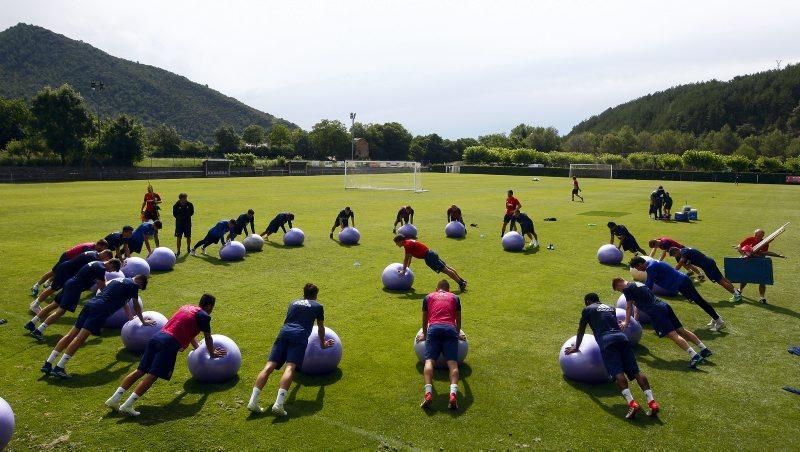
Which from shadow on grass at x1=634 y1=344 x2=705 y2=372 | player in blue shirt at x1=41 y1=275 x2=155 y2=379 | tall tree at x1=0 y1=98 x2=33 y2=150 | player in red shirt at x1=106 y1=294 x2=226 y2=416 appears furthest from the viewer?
tall tree at x1=0 y1=98 x2=33 y2=150

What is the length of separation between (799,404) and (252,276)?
45.9 ft

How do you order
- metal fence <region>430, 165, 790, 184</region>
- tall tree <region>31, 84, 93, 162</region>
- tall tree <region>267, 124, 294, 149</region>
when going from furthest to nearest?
tall tree <region>267, 124, 294, 149</region>, metal fence <region>430, 165, 790, 184</region>, tall tree <region>31, 84, 93, 162</region>

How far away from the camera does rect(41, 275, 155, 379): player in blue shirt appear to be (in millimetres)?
9859

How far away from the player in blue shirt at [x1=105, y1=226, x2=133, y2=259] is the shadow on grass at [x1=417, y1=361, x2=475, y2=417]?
35.4ft

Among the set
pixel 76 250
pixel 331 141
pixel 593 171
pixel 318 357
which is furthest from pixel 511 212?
pixel 331 141

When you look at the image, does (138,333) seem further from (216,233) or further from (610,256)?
(610,256)

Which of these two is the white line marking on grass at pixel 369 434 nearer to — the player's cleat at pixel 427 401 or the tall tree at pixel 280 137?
the player's cleat at pixel 427 401

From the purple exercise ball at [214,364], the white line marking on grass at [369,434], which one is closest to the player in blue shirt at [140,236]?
the purple exercise ball at [214,364]

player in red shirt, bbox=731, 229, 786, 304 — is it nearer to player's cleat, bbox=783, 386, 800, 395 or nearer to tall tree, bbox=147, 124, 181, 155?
player's cleat, bbox=783, 386, 800, 395

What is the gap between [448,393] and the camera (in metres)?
9.30

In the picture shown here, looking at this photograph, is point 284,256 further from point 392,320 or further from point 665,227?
point 665,227

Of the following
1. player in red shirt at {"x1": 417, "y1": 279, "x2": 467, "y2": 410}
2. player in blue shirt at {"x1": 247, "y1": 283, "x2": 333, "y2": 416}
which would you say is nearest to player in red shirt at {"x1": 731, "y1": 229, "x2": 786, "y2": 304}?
player in red shirt at {"x1": 417, "y1": 279, "x2": 467, "y2": 410}

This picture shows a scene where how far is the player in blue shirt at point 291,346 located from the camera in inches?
335

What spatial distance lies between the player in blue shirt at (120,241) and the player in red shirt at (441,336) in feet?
35.2
